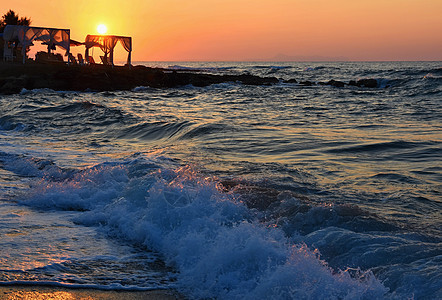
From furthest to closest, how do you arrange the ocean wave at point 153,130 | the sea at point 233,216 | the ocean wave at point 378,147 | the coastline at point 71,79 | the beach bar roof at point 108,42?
1. the beach bar roof at point 108,42
2. the coastline at point 71,79
3. the ocean wave at point 153,130
4. the ocean wave at point 378,147
5. the sea at point 233,216

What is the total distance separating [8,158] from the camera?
8852 millimetres

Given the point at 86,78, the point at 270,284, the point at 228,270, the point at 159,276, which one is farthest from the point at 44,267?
the point at 86,78

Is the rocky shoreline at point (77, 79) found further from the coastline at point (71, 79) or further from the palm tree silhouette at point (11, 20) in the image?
the palm tree silhouette at point (11, 20)

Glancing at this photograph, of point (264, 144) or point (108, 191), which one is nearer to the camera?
point (108, 191)

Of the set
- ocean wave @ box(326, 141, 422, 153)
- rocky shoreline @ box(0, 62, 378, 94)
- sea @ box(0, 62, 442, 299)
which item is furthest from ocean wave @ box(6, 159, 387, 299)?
rocky shoreline @ box(0, 62, 378, 94)

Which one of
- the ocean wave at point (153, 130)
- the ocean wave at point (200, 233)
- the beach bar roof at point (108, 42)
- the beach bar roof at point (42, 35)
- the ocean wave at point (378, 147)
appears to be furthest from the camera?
the beach bar roof at point (108, 42)

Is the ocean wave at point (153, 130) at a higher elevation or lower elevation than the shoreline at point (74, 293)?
higher

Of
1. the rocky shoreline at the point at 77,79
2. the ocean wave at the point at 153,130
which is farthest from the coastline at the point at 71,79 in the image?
the ocean wave at the point at 153,130

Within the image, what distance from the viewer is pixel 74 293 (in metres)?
3.48

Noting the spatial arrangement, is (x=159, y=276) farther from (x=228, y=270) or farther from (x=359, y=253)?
(x=359, y=253)

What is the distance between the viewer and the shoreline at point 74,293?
3.40 m

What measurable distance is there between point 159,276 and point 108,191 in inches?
101

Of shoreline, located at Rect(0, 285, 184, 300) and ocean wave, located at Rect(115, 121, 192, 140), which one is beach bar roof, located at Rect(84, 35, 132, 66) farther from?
shoreline, located at Rect(0, 285, 184, 300)

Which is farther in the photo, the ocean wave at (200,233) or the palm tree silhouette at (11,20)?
the palm tree silhouette at (11,20)
